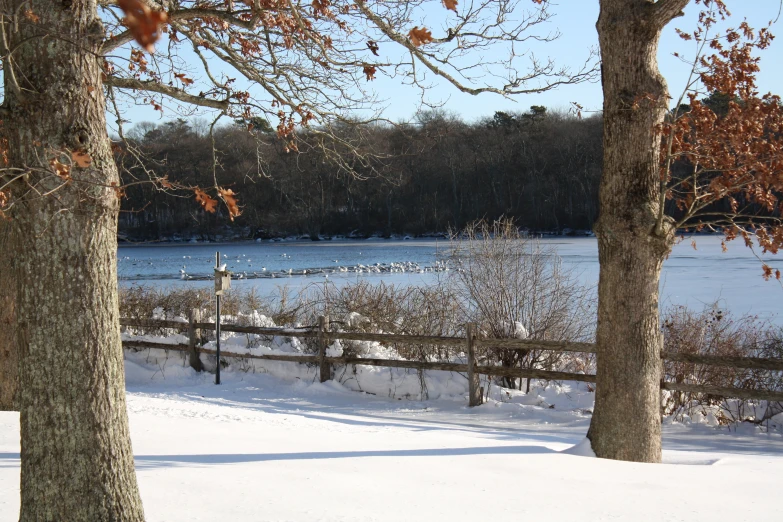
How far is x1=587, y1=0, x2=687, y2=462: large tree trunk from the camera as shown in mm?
7078

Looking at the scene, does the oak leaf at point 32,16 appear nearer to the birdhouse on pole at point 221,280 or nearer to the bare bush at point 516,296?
the birdhouse on pole at point 221,280

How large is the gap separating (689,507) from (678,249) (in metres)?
36.0

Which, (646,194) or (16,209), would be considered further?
(646,194)

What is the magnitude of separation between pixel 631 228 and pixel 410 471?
300 centimetres

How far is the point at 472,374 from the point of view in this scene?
11.4m

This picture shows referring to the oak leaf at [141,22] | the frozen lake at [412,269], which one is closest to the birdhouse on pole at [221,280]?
the frozen lake at [412,269]

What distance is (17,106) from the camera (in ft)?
12.5

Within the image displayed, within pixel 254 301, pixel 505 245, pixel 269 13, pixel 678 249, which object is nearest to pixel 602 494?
pixel 269 13

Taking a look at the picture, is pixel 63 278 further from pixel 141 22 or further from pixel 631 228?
pixel 631 228

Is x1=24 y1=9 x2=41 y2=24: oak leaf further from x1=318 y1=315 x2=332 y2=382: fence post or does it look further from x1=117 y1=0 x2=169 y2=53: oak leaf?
x1=318 y1=315 x2=332 y2=382: fence post

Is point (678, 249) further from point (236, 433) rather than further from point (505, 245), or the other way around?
point (236, 433)

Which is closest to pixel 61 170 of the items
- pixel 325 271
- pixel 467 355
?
pixel 467 355

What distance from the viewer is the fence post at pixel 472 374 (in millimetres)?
11328

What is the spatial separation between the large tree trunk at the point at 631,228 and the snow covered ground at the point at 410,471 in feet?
1.98
